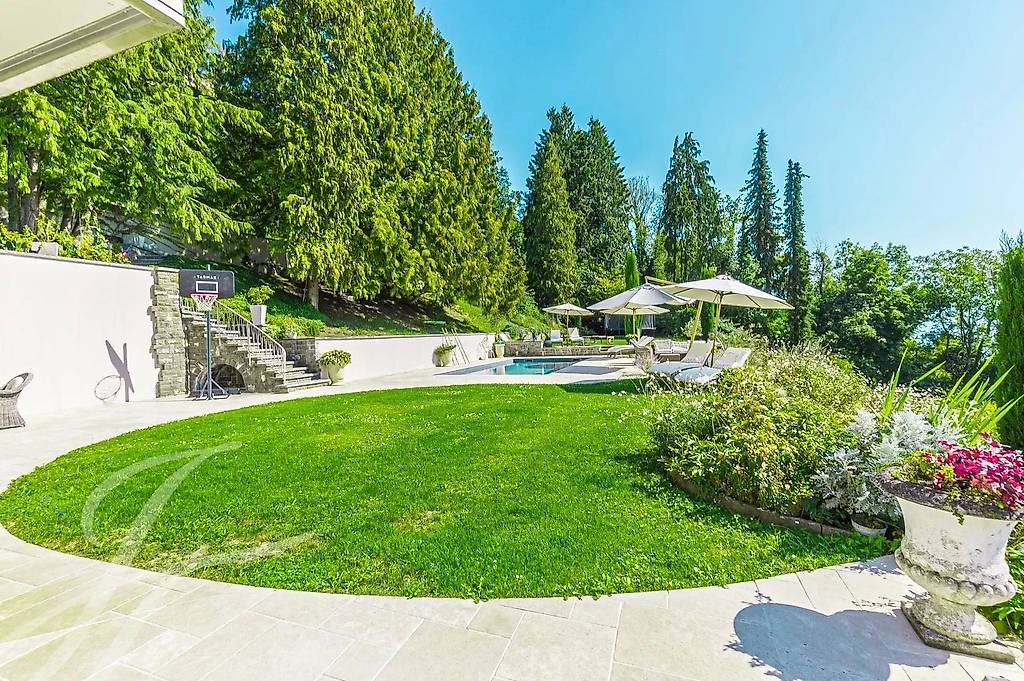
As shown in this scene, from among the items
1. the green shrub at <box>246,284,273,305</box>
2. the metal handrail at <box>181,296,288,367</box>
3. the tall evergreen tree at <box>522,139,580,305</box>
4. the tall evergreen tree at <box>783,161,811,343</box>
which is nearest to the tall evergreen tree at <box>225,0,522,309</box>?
the green shrub at <box>246,284,273,305</box>

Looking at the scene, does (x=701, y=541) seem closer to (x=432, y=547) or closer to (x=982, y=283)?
(x=432, y=547)

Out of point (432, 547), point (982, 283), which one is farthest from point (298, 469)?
point (982, 283)

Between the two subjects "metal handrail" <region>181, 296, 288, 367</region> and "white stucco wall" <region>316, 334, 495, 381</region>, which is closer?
"metal handrail" <region>181, 296, 288, 367</region>

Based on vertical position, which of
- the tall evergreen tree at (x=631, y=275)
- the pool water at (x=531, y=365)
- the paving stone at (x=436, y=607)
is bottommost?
the pool water at (x=531, y=365)

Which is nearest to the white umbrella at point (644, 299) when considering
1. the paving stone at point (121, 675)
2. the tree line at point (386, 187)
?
the tree line at point (386, 187)

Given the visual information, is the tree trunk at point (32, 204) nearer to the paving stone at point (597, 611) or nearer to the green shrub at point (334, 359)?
the green shrub at point (334, 359)

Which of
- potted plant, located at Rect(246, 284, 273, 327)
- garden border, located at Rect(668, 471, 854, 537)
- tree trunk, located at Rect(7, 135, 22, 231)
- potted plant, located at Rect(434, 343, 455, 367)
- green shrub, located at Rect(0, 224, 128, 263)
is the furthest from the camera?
potted plant, located at Rect(434, 343, 455, 367)

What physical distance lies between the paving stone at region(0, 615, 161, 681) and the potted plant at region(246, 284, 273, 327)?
11.6 meters

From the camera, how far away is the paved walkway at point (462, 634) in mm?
2127

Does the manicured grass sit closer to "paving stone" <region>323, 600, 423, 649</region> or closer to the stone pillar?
"paving stone" <region>323, 600, 423, 649</region>

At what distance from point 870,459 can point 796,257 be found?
113ft

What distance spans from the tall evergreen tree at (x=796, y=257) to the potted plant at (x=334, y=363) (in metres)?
26.3

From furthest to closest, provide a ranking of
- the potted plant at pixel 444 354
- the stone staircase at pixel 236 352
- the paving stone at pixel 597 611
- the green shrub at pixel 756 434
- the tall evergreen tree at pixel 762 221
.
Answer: the tall evergreen tree at pixel 762 221 < the potted plant at pixel 444 354 < the stone staircase at pixel 236 352 < the green shrub at pixel 756 434 < the paving stone at pixel 597 611

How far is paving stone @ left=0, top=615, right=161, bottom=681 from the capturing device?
7.06 feet
